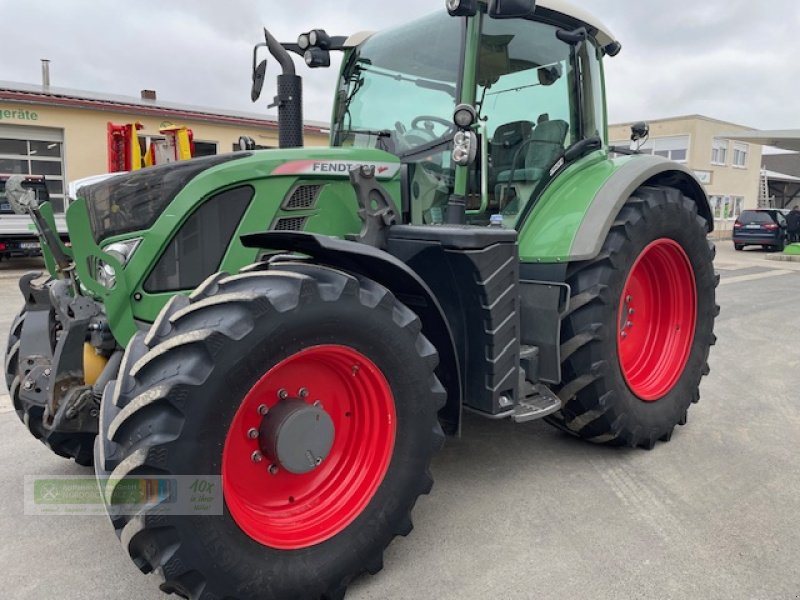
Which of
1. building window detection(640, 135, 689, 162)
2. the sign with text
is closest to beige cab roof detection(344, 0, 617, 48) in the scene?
the sign with text

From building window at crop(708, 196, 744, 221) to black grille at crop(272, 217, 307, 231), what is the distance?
28.4 m

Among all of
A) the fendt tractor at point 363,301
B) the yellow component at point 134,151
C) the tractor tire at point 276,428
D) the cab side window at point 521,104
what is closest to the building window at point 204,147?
the yellow component at point 134,151

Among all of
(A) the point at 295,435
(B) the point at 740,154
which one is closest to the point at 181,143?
(A) the point at 295,435

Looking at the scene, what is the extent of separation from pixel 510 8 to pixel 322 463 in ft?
6.43

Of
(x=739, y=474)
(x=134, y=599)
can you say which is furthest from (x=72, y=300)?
(x=739, y=474)

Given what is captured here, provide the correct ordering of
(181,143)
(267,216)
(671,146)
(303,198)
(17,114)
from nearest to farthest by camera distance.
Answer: (267,216) < (303,198) < (181,143) < (17,114) < (671,146)

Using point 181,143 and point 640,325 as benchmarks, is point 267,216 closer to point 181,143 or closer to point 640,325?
point 640,325

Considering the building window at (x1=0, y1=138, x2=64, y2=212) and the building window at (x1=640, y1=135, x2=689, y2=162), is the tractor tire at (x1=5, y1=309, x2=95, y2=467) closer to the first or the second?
the building window at (x1=0, y1=138, x2=64, y2=212)

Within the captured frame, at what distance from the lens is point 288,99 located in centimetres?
329

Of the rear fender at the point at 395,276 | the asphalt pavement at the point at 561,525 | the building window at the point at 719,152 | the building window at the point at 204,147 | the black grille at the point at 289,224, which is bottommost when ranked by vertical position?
the asphalt pavement at the point at 561,525

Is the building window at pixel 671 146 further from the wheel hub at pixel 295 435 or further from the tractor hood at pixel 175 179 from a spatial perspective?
the wheel hub at pixel 295 435

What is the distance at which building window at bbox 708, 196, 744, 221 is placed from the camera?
2788 cm

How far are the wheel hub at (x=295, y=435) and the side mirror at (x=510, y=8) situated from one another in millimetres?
1744

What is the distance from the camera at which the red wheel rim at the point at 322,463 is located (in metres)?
2.15
